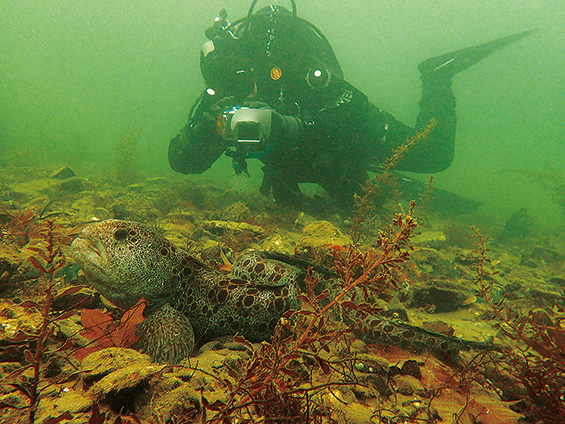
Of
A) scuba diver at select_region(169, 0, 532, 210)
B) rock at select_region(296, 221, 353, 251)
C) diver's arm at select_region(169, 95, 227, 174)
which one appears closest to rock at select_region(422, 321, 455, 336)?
rock at select_region(296, 221, 353, 251)

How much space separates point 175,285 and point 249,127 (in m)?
4.37

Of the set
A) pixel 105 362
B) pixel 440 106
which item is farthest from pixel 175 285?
pixel 440 106

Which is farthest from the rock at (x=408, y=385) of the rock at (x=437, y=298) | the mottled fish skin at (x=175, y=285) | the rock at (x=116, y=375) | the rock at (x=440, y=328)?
the rock at (x=437, y=298)

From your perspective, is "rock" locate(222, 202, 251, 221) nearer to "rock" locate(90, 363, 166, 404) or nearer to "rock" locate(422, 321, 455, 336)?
"rock" locate(422, 321, 455, 336)

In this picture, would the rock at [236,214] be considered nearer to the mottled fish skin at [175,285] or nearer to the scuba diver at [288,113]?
the scuba diver at [288,113]

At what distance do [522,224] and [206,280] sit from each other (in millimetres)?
16026

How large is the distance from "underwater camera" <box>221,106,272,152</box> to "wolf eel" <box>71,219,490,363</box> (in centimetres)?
401

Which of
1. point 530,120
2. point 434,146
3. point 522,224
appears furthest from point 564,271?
point 530,120

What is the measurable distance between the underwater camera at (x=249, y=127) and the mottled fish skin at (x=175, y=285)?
13.1 ft

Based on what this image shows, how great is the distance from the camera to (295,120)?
7094mm

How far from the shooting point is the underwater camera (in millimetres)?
5805

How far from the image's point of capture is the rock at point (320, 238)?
4070 millimetres

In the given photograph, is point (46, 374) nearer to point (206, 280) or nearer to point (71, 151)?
point (206, 280)

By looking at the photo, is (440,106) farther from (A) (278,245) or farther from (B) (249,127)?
(A) (278,245)
